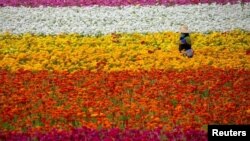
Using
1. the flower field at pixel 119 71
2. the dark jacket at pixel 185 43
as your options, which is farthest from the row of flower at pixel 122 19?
the dark jacket at pixel 185 43

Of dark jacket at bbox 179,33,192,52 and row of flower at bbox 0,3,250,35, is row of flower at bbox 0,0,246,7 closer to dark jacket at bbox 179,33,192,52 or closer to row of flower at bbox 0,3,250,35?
row of flower at bbox 0,3,250,35

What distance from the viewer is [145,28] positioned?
627 inches

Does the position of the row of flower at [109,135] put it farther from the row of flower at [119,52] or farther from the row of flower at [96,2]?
the row of flower at [96,2]

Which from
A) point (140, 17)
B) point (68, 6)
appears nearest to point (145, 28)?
point (140, 17)

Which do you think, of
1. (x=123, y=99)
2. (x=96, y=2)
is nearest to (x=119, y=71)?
(x=123, y=99)

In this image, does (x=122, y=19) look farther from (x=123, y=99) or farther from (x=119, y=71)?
(x=123, y=99)

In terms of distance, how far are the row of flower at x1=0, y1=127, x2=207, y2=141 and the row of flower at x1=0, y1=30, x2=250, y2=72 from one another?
461 centimetres

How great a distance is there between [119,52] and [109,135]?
6493 mm

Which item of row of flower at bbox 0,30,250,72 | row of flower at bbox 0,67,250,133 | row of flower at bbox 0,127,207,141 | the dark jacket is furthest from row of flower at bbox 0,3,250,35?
row of flower at bbox 0,127,207,141

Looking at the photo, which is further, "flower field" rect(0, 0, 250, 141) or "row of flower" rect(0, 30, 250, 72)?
"row of flower" rect(0, 30, 250, 72)

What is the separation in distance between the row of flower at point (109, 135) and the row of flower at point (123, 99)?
280mm

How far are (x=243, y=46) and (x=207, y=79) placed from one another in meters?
4.26

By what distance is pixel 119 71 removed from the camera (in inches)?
429

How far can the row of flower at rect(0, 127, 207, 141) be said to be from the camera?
6293mm
